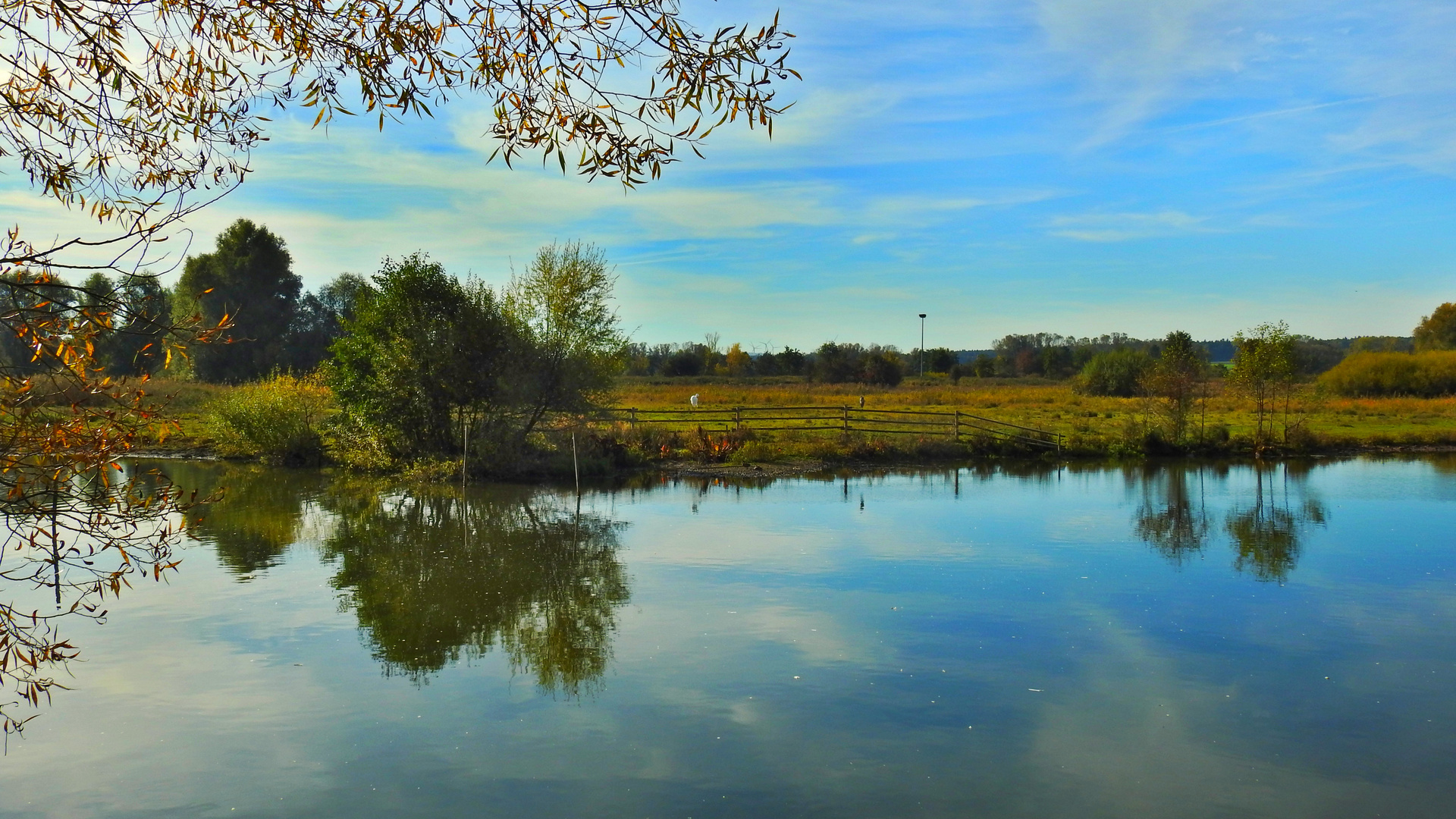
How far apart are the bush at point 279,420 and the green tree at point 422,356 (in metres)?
4.07

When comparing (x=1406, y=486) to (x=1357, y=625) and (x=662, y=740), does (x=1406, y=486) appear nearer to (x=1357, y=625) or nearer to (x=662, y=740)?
(x=1357, y=625)

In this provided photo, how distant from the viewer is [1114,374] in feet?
196

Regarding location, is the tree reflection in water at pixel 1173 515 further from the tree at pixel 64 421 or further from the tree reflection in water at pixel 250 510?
the tree at pixel 64 421

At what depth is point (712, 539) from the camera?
16.9 metres

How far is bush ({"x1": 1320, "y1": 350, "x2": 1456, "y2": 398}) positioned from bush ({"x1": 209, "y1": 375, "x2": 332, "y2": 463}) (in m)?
55.6

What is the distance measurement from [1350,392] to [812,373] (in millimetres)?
35968

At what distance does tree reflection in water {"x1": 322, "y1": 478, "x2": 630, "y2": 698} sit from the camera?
10.1m

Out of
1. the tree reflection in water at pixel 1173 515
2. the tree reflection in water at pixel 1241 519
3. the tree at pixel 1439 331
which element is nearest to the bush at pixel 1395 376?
the tree at pixel 1439 331

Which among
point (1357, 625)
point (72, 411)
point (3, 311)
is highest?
point (3, 311)

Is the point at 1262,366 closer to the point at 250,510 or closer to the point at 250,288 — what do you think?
the point at 250,510

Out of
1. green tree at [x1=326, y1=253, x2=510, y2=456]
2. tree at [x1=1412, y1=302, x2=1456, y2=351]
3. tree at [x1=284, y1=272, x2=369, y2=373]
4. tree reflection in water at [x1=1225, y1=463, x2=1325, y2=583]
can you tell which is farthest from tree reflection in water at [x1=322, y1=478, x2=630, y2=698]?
tree at [x1=1412, y1=302, x2=1456, y2=351]

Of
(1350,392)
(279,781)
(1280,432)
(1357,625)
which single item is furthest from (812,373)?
(279,781)

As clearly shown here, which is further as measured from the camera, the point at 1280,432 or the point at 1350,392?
the point at 1350,392

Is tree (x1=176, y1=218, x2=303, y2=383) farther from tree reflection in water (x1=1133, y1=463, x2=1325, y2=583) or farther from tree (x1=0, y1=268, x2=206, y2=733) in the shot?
tree (x1=0, y1=268, x2=206, y2=733)
